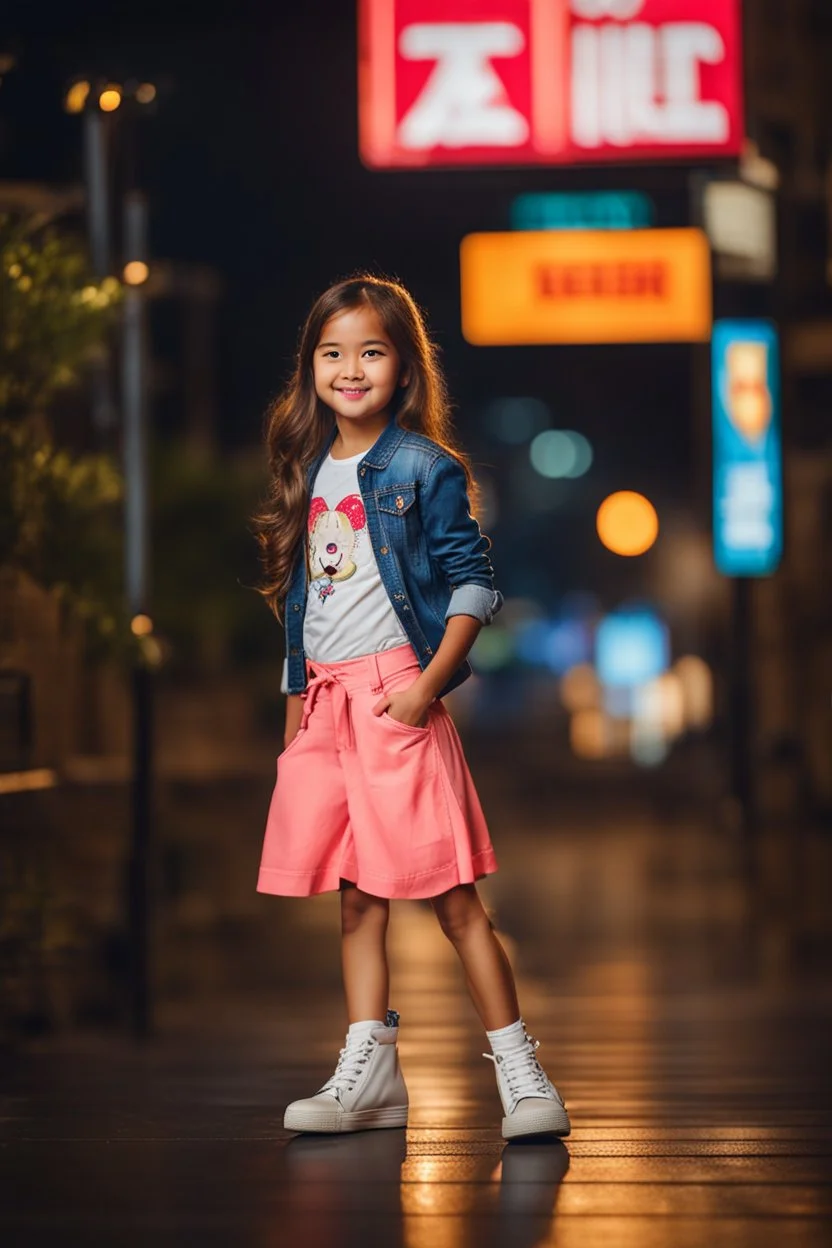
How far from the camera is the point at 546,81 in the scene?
13.0 m

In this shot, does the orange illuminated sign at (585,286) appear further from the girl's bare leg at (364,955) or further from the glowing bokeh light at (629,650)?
the glowing bokeh light at (629,650)

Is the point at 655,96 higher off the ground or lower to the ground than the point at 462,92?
lower

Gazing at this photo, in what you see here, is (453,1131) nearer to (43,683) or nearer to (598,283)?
(43,683)

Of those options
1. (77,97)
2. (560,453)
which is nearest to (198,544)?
(77,97)

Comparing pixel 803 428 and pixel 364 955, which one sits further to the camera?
pixel 803 428

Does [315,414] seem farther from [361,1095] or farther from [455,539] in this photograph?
[361,1095]

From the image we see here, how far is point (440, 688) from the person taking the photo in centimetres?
470

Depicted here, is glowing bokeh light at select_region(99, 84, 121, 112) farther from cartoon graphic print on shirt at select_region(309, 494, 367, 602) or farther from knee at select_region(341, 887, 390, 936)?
knee at select_region(341, 887, 390, 936)

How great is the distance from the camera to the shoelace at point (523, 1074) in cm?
461

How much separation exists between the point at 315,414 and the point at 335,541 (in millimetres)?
352

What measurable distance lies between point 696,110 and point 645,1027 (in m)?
7.12

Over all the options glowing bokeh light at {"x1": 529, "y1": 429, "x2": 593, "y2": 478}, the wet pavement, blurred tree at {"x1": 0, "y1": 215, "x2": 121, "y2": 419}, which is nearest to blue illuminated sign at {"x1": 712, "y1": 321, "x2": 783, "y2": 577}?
the wet pavement

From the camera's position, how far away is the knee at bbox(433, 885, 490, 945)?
4.76 meters

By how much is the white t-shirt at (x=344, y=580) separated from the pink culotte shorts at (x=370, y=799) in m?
0.04
